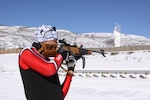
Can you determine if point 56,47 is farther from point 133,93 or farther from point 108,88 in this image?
point 108,88

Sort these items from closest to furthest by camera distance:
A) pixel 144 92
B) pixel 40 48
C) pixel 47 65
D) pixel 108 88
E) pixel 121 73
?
1. pixel 47 65
2. pixel 40 48
3. pixel 144 92
4. pixel 108 88
5. pixel 121 73

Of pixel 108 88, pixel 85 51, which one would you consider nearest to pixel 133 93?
pixel 108 88

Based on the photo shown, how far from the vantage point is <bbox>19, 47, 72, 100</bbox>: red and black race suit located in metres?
3.06

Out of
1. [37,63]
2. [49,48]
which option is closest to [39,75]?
[37,63]

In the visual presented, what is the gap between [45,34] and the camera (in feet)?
10.9

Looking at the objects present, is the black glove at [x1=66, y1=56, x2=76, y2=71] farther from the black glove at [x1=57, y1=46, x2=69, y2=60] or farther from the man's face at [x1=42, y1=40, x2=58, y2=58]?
the man's face at [x1=42, y1=40, x2=58, y2=58]

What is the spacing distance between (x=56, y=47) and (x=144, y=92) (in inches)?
336

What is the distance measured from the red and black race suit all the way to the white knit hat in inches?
7.8

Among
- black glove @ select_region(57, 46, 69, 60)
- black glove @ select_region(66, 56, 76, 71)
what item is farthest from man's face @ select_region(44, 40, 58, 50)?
black glove @ select_region(66, 56, 76, 71)

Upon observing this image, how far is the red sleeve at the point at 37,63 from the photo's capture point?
9.99ft

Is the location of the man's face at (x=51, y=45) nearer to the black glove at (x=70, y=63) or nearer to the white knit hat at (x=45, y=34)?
the white knit hat at (x=45, y=34)

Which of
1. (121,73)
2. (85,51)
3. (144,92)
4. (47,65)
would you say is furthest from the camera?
(121,73)

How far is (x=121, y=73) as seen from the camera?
66.9 ft

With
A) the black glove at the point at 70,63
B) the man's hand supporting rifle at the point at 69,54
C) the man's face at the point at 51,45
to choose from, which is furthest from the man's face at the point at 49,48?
the black glove at the point at 70,63
